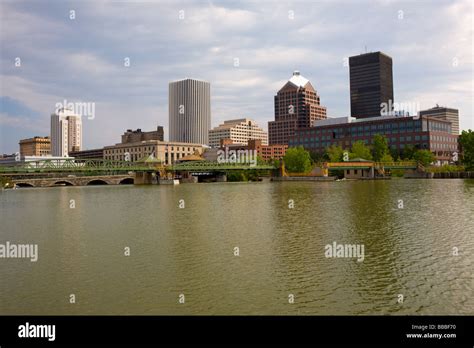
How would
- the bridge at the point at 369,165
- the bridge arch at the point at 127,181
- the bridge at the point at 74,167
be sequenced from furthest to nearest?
the bridge arch at the point at 127,181 < the bridge at the point at 369,165 < the bridge at the point at 74,167

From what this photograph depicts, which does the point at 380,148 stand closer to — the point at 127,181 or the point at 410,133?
the point at 410,133

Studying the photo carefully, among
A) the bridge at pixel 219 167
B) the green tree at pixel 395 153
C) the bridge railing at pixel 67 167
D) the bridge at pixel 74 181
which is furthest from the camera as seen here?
the green tree at pixel 395 153

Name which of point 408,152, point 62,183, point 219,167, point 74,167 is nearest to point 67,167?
point 74,167

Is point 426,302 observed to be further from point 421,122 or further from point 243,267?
point 421,122

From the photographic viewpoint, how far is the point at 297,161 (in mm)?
159125

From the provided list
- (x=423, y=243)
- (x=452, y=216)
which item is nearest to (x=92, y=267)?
(x=423, y=243)

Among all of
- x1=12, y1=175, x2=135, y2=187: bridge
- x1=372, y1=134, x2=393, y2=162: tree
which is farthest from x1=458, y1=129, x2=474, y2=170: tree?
x1=12, y1=175, x2=135, y2=187: bridge

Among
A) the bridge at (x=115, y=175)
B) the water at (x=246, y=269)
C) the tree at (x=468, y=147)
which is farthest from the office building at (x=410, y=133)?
the water at (x=246, y=269)

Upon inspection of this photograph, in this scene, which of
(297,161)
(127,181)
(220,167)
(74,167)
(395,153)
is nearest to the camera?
(74,167)

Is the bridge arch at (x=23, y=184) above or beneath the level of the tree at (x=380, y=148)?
beneath

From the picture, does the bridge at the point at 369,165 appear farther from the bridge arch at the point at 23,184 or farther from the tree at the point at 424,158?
the bridge arch at the point at 23,184

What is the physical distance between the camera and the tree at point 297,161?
518 feet

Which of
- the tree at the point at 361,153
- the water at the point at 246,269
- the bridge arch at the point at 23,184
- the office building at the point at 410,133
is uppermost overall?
the office building at the point at 410,133

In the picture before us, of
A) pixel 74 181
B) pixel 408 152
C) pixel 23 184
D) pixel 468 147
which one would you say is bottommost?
pixel 23 184
